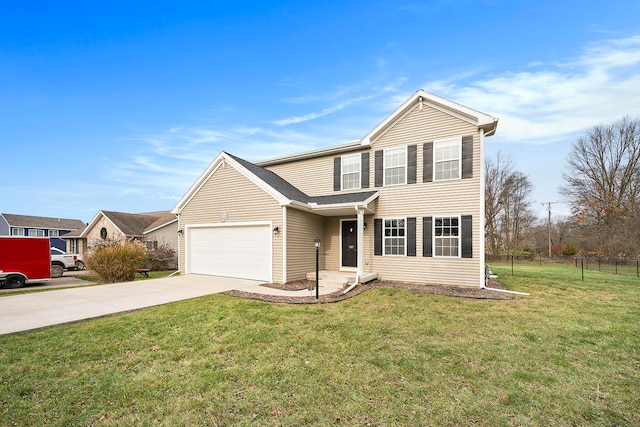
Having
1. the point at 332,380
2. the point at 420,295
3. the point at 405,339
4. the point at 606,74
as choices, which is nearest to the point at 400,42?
the point at 606,74

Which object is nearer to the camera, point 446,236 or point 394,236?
point 446,236

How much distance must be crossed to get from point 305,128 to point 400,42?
6848 millimetres

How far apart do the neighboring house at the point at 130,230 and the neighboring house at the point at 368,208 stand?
8.53 meters

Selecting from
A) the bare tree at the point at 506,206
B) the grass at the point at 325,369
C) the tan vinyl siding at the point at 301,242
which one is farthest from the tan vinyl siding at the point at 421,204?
the bare tree at the point at 506,206

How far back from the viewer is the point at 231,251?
12.4 m

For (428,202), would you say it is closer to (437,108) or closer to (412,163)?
(412,163)

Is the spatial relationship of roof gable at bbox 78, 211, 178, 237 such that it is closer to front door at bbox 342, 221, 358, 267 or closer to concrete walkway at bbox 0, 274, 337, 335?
concrete walkway at bbox 0, 274, 337, 335

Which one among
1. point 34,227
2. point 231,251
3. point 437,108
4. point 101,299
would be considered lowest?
point 101,299

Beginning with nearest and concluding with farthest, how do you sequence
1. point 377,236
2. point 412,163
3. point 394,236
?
point 412,163 → point 394,236 → point 377,236

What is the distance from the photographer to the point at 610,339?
5.21m

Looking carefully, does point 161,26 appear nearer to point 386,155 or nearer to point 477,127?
point 386,155

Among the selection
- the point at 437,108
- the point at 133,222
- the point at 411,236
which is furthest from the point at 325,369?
the point at 133,222

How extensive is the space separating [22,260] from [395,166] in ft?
54.6

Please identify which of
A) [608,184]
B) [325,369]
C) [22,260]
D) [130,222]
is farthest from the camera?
[608,184]
